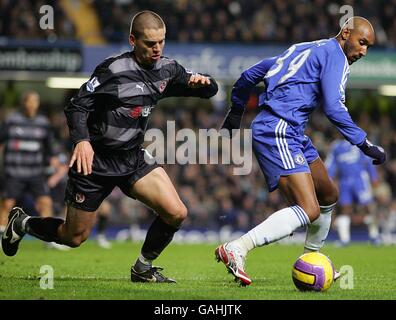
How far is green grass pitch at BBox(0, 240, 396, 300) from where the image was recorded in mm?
6492

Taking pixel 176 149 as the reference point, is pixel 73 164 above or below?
above

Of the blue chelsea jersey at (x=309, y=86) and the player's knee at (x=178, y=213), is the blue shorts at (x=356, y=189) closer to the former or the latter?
the blue chelsea jersey at (x=309, y=86)

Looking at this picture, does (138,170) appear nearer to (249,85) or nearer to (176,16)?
(249,85)

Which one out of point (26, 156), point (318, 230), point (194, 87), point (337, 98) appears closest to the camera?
point (337, 98)

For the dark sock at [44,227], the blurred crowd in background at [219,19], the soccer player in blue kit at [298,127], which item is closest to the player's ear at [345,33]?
the soccer player in blue kit at [298,127]

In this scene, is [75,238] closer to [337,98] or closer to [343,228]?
[337,98]

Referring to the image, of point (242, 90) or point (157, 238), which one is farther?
point (242, 90)

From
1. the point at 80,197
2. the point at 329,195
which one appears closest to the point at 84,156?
the point at 80,197

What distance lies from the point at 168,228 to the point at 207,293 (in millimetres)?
1015

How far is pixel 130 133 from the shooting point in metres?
7.27

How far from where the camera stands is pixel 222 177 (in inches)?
784

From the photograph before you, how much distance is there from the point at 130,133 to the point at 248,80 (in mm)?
1296

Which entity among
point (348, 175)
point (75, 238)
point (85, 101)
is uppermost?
point (85, 101)
